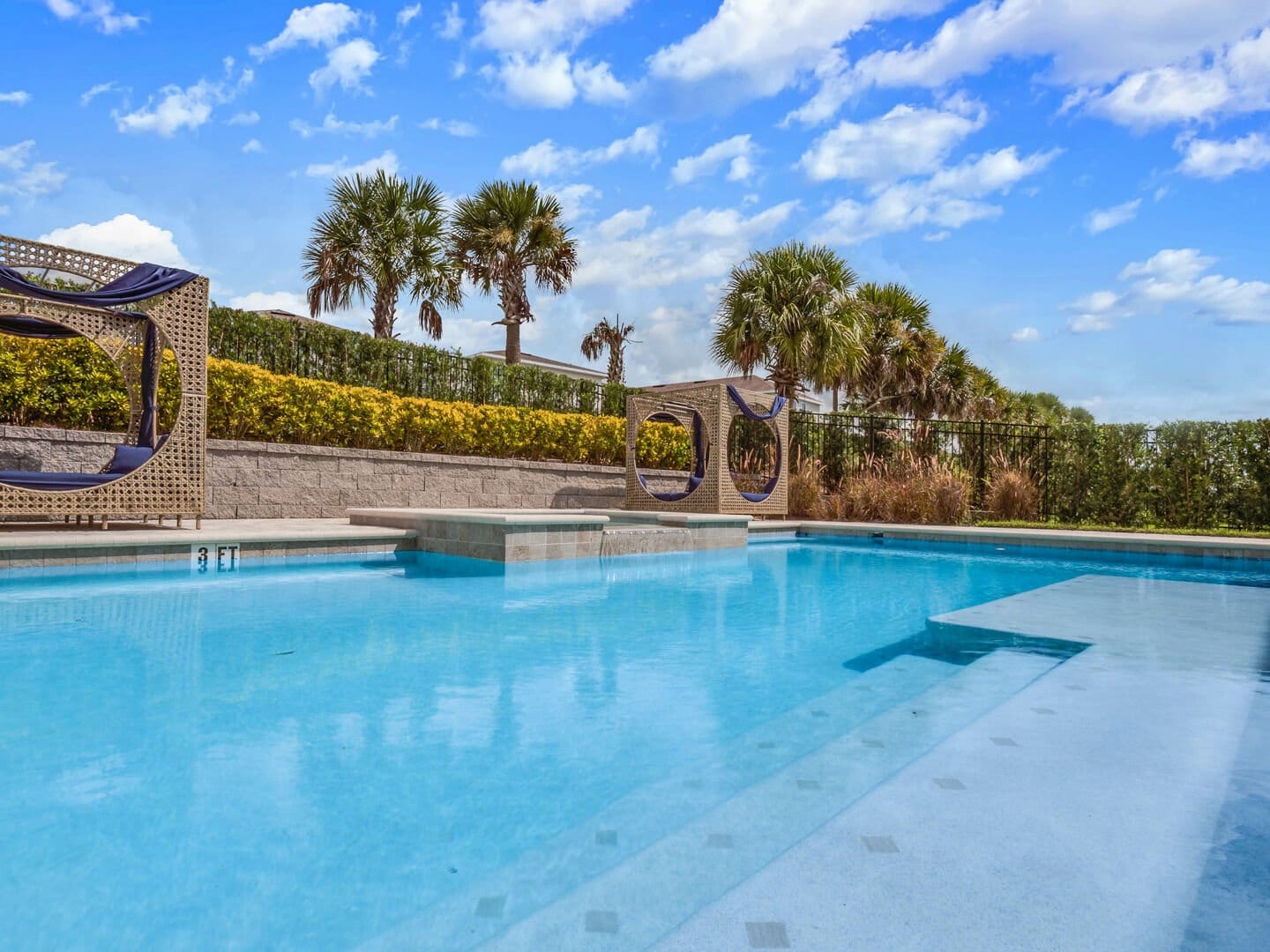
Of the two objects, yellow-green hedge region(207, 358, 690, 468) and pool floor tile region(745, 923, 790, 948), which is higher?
yellow-green hedge region(207, 358, 690, 468)

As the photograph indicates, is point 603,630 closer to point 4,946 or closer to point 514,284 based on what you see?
point 4,946

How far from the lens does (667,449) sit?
595 inches

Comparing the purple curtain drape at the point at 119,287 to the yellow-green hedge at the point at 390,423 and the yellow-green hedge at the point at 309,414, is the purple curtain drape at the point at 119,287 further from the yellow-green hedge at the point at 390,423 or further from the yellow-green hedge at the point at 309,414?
the yellow-green hedge at the point at 390,423

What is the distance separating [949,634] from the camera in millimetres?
4324

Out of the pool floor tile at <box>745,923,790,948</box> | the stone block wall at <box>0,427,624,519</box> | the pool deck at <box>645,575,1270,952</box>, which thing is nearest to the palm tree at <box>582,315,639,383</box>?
the stone block wall at <box>0,427,624,519</box>

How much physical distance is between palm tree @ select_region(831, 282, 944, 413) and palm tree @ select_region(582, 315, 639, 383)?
31.6 feet

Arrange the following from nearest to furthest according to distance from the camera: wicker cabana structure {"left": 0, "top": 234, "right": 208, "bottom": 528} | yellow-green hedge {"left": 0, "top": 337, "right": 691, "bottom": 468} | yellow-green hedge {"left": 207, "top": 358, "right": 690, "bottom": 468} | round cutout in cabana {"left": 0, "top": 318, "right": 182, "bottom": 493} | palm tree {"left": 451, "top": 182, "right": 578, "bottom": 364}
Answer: wicker cabana structure {"left": 0, "top": 234, "right": 208, "bottom": 528}, round cutout in cabana {"left": 0, "top": 318, "right": 182, "bottom": 493}, yellow-green hedge {"left": 0, "top": 337, "right": 691, "bottom": 468}, yellow-green hedge {"left": 207, "top": 358, "right": 690, "bottom": 468}, palm tree {"left": 451, "top": 182, "right": 578, "bottom": 364}

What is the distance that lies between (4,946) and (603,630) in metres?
3.28

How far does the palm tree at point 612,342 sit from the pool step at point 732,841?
25447 mm

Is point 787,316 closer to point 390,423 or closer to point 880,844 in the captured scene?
point 390,423

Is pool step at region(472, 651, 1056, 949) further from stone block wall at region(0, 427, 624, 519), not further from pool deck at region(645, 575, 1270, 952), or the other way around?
stone block wall at region(0, 427, 624, 519)

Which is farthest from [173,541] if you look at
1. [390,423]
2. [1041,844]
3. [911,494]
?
[911,494]

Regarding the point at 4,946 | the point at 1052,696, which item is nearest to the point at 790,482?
the point at 1052,696

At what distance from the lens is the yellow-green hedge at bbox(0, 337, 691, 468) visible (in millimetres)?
7926
